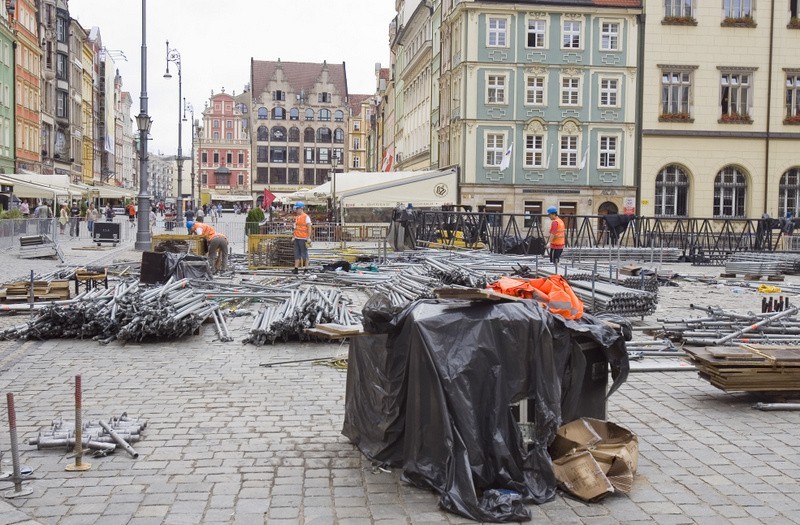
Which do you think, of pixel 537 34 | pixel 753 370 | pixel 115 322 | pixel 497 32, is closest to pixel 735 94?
pixel 537 34

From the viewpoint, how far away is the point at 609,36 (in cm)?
4694

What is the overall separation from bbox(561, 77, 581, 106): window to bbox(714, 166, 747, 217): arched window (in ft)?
27.1

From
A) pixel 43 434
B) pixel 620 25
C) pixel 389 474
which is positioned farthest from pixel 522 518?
pixel 620 25

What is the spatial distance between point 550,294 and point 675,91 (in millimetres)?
42740

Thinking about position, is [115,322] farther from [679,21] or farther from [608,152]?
[679,21]

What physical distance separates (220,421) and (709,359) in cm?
477

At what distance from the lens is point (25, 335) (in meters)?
13.2

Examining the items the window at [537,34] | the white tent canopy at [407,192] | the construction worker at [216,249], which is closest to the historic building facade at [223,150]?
the window at [537,34]

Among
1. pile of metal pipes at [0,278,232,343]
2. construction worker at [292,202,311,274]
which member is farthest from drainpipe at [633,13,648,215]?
pile of metal pipes at [0,278,232,343]

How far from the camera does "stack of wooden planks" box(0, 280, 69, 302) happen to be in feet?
54.6

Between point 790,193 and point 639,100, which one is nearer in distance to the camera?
point 639,100

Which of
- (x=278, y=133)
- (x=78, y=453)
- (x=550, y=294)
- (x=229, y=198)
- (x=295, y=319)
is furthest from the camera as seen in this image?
(x=278, y=133)

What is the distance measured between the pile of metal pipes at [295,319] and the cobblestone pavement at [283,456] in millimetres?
1335

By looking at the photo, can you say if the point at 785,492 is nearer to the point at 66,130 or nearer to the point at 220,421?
the point at 220,421
